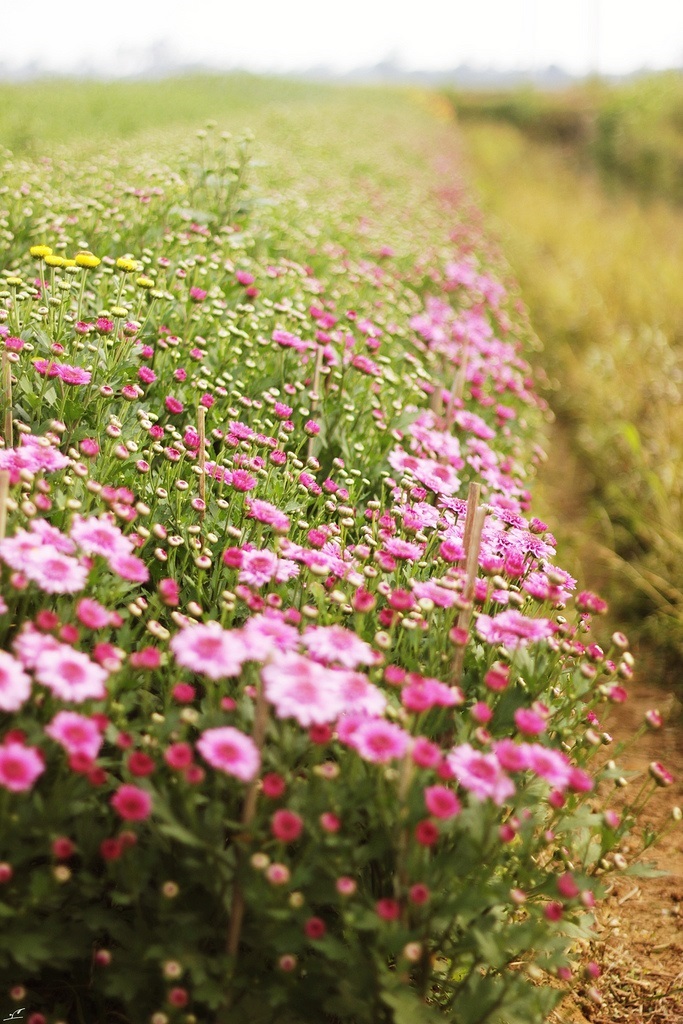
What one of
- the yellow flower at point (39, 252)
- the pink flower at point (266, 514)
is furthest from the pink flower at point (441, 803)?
the yellow flower at point (39, 252)

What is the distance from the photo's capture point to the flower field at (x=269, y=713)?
149 cm

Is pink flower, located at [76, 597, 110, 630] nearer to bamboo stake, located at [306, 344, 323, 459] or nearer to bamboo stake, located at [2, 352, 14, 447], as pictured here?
bamboo stake, located at [2, 352, 14, 447]

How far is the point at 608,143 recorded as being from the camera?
2508 centimetres

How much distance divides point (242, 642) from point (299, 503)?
3.69ft

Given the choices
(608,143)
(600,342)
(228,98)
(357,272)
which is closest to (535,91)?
(608,143)

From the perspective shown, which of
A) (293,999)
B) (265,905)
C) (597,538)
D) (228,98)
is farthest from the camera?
(228,98)

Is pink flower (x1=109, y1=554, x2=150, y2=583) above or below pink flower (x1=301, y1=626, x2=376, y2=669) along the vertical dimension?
above

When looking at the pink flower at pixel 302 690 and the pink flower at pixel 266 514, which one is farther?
the pink flower at pixel 266 514

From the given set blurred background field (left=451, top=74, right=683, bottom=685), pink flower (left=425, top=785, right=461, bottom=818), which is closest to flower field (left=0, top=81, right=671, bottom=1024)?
pink flower (left=425, top=785, right=461, bottom=818)

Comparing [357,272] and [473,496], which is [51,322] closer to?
[473,496]

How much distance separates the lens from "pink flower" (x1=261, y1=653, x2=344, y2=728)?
4.78 feet

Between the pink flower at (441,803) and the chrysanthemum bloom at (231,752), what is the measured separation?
29cm

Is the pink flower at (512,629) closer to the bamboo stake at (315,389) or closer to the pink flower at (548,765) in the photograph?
the pink flower at (548,765)

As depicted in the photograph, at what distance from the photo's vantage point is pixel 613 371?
636 cm
